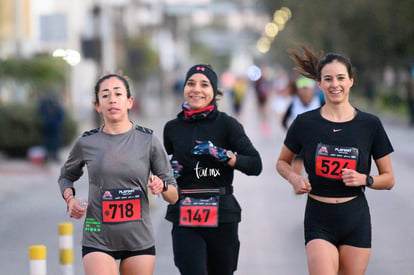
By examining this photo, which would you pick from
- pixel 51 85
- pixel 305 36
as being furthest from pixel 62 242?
pixel 305 36

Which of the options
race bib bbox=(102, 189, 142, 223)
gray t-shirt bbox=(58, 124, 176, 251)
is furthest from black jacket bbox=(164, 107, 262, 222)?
race bib bbox=(102, 189, 142, 223)

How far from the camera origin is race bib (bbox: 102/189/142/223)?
584 cm

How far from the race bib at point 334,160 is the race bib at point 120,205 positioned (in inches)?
46.0

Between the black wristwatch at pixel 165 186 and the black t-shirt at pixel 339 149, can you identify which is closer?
the black wristwatch at pixel 165 186

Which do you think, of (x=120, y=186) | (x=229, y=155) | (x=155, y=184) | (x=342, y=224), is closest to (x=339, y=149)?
(x=342, y=224)

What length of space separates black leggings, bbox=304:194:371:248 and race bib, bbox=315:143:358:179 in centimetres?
19

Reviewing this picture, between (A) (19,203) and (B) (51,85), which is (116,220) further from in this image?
(B) (51,85)

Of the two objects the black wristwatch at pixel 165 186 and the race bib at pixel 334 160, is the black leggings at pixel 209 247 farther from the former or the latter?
the race bib at pixel 334 160

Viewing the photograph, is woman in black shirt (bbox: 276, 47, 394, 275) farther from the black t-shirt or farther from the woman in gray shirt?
the woman in gray shirt

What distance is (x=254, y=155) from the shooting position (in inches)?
267

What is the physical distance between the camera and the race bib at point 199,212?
6578 mm

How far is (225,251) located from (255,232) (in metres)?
5.97

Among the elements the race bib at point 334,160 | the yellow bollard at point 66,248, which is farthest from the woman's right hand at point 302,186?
the yellow bollard at point 66,248

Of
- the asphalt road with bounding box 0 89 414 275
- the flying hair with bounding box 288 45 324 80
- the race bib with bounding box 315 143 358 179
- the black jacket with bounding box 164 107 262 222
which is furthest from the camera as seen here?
the asphalt road with bounding box 0 89 414 275
